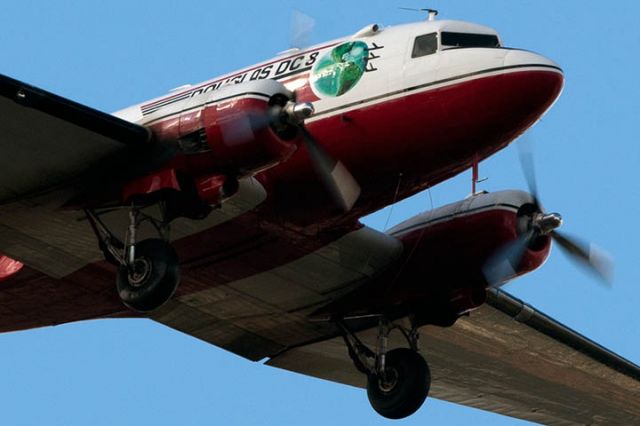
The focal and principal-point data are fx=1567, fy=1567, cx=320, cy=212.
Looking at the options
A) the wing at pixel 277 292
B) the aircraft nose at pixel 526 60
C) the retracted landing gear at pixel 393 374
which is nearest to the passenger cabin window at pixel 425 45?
the aircraft nose at pixel 526 60

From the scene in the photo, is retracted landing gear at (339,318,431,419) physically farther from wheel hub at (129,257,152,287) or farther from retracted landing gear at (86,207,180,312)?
wheel hub at (129,257,152,287)

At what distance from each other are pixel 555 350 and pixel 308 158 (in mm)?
8267

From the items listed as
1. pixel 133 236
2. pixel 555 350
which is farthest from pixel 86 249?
pixel 555 350

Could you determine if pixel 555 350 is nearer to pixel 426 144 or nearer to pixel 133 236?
pixel 426 144

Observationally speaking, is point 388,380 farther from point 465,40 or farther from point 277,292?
point 465,40

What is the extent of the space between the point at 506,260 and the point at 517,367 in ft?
15.5

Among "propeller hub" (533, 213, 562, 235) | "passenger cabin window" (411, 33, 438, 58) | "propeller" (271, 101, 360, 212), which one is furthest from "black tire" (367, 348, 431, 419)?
"passenger cabin window" (411, 33, 438, 58)

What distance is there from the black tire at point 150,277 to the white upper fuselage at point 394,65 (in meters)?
1.95

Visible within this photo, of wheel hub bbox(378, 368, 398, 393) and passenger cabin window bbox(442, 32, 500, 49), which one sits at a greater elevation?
passenger cabin window bbox(442, 32, 500, 49)

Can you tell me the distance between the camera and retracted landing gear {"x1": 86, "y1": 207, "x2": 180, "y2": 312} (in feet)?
75.8

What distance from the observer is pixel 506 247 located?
26375mm

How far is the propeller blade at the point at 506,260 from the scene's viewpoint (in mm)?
26328

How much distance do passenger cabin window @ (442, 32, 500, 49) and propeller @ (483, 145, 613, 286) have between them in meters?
2.44

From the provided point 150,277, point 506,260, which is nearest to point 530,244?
point 506,260
